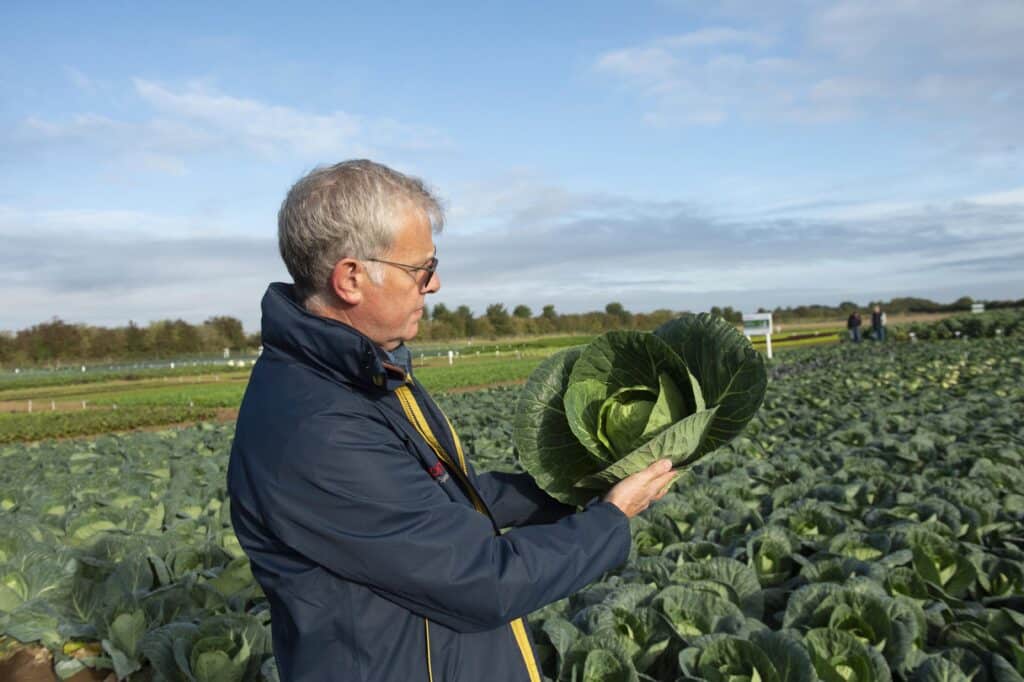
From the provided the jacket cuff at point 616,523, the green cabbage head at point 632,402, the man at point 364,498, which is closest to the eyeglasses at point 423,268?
the man at point 364,498

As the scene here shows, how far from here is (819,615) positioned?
141 inches

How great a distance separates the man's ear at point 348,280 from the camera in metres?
1.94

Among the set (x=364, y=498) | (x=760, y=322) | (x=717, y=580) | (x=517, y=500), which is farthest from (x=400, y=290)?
(x=760, y=322)

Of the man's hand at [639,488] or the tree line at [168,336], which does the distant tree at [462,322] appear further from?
the man's hand at [639,488]

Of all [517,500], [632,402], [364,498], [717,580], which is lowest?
[717,580]

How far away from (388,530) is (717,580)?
276 cm

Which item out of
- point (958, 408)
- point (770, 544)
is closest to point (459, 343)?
point (958, 408)

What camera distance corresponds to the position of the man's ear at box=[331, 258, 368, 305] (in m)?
1.94

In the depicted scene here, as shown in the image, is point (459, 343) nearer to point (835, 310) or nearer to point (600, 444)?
point (835, 310)

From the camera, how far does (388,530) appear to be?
69.4 inches

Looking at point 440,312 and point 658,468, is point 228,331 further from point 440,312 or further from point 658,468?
point 658,468

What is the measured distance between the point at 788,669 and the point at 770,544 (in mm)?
1563

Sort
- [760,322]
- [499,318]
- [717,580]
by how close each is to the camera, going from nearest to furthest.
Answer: [717,580] < [760,322] < [499,318]

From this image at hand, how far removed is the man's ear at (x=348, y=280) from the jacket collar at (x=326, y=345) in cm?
9
